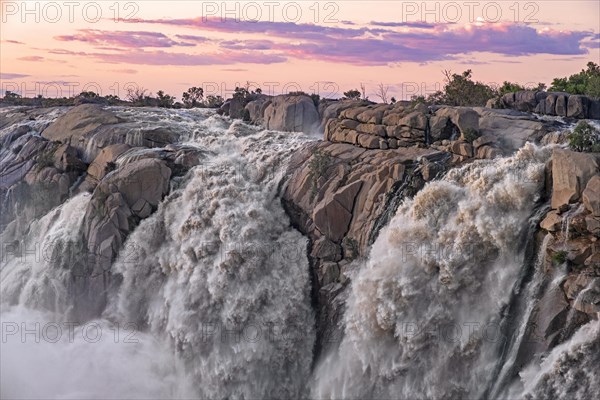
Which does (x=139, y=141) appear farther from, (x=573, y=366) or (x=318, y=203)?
(x=573, y=366)

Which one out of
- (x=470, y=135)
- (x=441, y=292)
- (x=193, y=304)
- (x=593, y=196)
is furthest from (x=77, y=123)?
(x=593, y=196)

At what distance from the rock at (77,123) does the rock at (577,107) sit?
2106cm

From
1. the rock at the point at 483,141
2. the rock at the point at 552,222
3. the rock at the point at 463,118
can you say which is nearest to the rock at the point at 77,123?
the rock at the point at 463,118

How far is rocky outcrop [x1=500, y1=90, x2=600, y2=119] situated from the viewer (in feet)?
103

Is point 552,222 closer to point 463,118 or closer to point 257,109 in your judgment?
point 463,118

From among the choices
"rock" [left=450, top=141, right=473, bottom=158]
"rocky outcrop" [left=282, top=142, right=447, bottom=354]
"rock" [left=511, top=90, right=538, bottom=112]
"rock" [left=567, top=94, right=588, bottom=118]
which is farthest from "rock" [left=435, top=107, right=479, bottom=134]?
"rock" [left=567, top=94, right=588, bottom=118]

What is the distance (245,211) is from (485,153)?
29.4 ft

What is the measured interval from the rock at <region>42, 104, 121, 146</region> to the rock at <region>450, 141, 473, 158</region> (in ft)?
60.3

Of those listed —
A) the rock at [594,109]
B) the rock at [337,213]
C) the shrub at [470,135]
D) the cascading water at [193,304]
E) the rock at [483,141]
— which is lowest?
the cascading water at [193,304]

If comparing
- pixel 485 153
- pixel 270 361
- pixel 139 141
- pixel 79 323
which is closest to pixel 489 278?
pixel 485 153

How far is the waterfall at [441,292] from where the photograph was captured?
74.4 feet

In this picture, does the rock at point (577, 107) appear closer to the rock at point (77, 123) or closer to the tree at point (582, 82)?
the tree at point (582, 82)

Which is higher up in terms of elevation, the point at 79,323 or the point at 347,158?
the point at 347,158

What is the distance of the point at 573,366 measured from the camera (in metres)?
20.3
